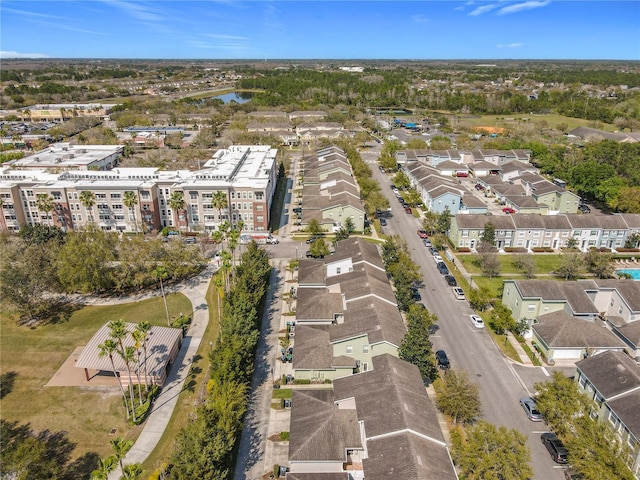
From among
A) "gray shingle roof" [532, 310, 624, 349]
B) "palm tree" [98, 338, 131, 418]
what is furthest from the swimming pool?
"palm tree" [98, 338, 131, 418]

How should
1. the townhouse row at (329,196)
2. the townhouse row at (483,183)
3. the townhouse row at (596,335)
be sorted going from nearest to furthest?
the townhouse row at (596,335) < the townhouse row at (329,196) < the townhouse row at (483,183)

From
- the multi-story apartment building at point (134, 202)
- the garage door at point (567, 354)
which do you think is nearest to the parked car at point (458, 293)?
the garage door at point (567, 354)

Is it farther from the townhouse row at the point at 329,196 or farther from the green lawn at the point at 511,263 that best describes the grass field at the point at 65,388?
the green lawn at the point at 511,263

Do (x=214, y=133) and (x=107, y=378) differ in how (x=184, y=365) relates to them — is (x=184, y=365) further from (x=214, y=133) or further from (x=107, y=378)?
(x=214, y=133)

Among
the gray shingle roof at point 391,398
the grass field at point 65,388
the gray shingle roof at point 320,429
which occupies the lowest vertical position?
the grass field at point 65,388

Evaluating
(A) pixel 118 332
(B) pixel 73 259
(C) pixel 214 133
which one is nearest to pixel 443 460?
(A) pixel 118 332

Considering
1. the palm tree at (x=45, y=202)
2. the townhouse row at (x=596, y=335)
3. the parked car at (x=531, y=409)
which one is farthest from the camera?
the palm tree at (x=45, y=202)

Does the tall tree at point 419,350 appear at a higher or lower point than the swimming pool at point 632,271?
higher
